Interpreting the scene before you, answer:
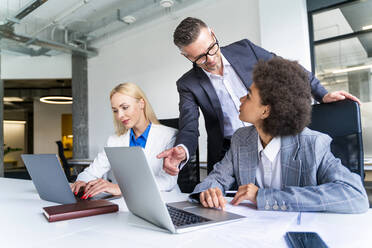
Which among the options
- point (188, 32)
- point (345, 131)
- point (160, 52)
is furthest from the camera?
point (160, 52)

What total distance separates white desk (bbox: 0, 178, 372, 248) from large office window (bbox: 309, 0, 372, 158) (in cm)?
317

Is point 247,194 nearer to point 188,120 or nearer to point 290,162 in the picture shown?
point 290,162

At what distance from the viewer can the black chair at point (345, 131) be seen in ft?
4.29

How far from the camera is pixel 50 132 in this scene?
13.1 metres

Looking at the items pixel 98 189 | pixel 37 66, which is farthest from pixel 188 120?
pixel 37 66

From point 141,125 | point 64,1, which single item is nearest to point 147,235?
point 141,125

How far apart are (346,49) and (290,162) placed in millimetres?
3376

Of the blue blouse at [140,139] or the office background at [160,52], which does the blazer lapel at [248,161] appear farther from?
the office background at [160,52]

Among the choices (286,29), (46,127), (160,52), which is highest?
(160,52)

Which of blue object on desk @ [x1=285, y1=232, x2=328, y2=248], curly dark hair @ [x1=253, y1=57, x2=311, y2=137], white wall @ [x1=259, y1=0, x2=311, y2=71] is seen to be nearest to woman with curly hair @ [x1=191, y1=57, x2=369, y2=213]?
curly dark hair @ [x1=253, y1=57, x2=311, y2=137]

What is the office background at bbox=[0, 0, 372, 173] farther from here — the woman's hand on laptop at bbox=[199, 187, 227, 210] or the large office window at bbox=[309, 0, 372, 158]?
the woman's hand on laptop at bbox=[199, 187, 227, 210]

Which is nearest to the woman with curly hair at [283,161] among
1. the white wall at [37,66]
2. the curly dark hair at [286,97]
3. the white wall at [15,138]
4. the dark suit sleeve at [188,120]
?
the curly dark hair at [286,97]

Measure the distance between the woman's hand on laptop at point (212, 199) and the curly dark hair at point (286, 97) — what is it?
0.37 metres

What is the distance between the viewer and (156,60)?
18.7ft
